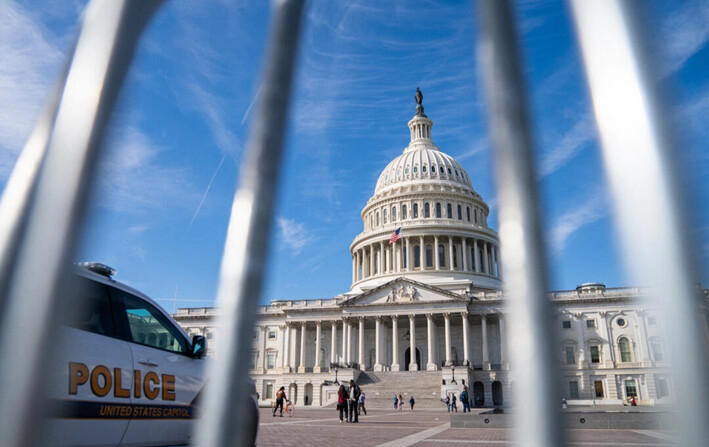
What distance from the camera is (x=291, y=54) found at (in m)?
1.39

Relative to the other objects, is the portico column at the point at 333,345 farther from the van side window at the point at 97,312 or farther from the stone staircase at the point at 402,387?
the van side window at the point at 97,312

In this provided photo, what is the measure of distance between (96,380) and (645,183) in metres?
5.31

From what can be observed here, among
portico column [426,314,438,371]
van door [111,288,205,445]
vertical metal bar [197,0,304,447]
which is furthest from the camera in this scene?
portico column [426,314,438,371]

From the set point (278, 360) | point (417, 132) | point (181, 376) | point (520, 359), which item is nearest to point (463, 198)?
point (417, 132)

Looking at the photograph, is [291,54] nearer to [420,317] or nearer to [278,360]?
[420,317]

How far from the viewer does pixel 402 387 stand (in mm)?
51938

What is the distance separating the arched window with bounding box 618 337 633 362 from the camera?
190 ft

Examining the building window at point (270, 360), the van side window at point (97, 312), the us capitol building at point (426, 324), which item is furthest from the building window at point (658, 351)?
the building window at point (270, 360)

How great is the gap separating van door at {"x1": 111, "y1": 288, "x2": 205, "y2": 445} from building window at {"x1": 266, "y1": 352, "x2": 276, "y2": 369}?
65.0m

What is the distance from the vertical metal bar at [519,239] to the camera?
935 mm

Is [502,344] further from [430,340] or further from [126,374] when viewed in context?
[126,374]

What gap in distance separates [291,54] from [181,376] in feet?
19.1

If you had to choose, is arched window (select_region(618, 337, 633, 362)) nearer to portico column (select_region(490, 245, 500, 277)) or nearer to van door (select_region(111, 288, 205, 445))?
portico column (select_region(490, 245, 500, 277))

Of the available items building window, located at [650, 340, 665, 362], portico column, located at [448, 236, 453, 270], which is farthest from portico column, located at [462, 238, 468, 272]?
building window, located at [650, 340, 665, 362]
